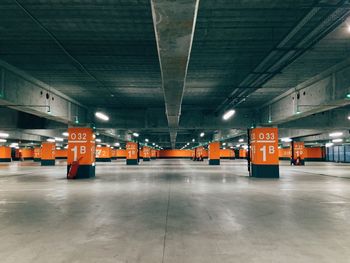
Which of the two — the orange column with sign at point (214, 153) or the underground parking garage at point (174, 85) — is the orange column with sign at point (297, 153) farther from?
the underground parking garage at point (174, 85)

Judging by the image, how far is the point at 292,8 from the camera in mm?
7355

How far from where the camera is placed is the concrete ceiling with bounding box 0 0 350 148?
7109mm

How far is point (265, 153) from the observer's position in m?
21.0

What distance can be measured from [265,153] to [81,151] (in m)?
13.5

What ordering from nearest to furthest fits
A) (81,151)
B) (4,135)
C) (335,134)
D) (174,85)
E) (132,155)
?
1. (174,85)
2. (81,151)
3. (4,135)
4. (335,134)
5. (132,155)

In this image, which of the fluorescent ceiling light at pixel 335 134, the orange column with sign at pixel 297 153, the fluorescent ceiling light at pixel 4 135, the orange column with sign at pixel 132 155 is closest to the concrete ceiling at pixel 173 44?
the fluorescent ceiling light at pixel 4 135

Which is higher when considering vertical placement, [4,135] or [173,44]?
[173,44]

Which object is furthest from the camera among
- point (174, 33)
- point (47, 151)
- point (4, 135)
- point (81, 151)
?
point (47, 151)

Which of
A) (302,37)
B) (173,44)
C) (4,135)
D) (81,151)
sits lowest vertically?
(81,151)

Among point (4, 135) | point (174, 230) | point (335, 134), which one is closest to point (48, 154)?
point (4, 135)

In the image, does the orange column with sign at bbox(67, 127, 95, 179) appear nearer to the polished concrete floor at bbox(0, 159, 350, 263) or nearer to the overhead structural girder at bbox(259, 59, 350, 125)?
the polished concrete floor at bbox(0, 159, 350, 263)

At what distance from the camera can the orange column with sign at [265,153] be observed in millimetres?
20812

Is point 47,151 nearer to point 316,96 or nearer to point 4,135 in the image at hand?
point 4,135

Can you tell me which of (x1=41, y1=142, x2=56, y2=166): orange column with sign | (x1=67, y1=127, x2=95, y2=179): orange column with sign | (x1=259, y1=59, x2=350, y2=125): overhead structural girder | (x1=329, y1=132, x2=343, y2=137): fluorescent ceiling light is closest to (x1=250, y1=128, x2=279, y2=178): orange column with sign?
(x1=259, y1=59, x2=350, y2=125): overhead structural girder
